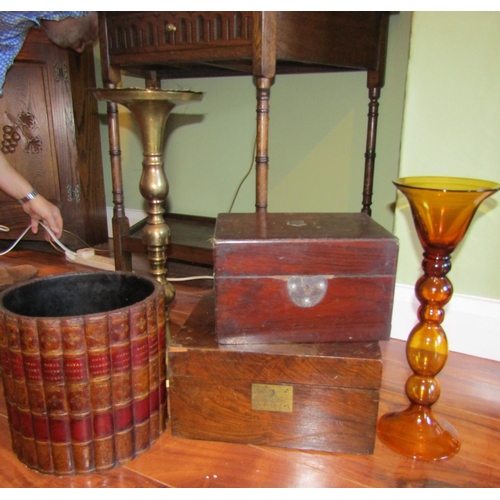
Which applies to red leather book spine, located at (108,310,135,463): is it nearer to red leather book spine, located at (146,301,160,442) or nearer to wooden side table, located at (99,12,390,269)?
red leather book spine, located at (146,301,160,442)

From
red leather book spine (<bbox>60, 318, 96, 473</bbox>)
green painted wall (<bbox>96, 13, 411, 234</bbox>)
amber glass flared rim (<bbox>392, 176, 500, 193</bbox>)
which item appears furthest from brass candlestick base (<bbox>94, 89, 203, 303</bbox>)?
green painted wall (<bbox>96, 13, 411, 234</bbox>)

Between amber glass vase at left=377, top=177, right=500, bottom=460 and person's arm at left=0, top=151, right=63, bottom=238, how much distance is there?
28.8 inches

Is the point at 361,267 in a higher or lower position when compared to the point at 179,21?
lower

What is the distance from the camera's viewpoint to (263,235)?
726 mm

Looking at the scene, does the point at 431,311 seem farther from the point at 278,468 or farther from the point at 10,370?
the point at 10,370

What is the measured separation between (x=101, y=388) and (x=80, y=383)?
3 centimetres

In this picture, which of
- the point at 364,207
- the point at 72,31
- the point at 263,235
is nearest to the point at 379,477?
the point at 263,235

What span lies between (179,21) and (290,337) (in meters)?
0.74

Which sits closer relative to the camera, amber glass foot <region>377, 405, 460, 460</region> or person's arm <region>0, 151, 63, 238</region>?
amber glass foot <region>377, 405, 460, 460</region>

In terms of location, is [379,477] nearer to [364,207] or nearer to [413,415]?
[413,415]

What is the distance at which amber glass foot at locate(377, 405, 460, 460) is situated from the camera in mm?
746

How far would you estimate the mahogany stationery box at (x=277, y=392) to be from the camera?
724 mm

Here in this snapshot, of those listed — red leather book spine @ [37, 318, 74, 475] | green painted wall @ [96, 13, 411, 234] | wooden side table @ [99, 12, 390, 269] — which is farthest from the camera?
green painted wall @ [96, 13, 411, 234]

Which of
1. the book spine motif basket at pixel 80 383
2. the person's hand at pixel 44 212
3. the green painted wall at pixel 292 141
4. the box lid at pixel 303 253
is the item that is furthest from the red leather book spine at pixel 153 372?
the green painted wall at pixel 292 141
